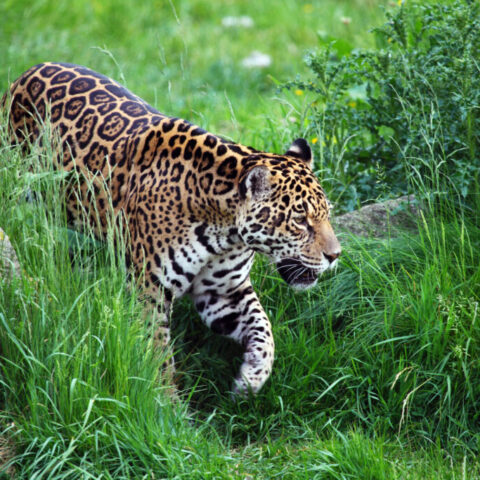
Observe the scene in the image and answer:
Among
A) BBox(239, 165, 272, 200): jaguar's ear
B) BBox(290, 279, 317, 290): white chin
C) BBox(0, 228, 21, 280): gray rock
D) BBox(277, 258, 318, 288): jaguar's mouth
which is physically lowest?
BBox(290, 279, 317, 290): white chin

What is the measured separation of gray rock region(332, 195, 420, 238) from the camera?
18.5 feet

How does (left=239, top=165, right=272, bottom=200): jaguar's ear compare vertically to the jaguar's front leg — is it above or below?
above

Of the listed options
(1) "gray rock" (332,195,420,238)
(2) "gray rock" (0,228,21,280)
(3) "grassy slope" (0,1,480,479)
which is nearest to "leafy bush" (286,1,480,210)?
(1) "gray rock" (332,195,420,238)

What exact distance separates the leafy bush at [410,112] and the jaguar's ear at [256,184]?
984 millimetres

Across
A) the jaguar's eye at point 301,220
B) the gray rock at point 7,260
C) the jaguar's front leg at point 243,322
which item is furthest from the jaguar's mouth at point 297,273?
the gray rock at point 7,260

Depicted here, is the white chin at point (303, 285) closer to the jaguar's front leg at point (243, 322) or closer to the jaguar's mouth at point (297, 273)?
the jaguar's mouth at point (297, 273)

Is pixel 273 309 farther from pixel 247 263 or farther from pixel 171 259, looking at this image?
pixel 171 259

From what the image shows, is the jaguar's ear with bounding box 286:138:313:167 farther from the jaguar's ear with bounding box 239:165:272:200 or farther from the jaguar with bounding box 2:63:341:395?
the jaguar's ear with bounding box 239:165:272:200

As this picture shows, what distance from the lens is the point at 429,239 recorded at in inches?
197

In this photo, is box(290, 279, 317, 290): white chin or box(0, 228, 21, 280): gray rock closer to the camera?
box(0, 228, 21, 280): gray rock

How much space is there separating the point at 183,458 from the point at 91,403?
536 mm

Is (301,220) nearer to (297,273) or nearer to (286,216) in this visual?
(286,216)

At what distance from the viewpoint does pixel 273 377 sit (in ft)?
16.2

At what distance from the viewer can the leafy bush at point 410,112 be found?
5.30 metres
